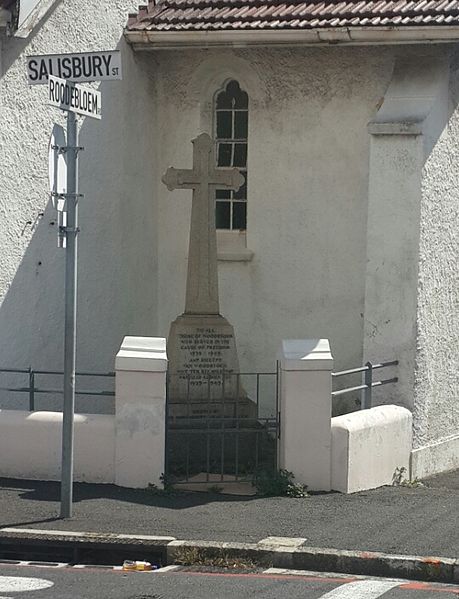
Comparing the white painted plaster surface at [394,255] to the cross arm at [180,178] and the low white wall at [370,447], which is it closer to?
the low white wall at [370,447]

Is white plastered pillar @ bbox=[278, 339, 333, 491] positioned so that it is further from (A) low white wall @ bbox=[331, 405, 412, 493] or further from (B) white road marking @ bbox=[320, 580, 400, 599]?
(B) white road marking @ bbox=[320, 580, 400, 599]

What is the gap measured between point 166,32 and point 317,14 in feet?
5.18

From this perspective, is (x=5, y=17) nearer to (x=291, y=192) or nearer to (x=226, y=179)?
(x=226, y=179)

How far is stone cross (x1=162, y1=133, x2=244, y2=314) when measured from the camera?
12789 mm

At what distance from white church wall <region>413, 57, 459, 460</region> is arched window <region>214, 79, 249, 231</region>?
7.52 feet

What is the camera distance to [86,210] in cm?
1394

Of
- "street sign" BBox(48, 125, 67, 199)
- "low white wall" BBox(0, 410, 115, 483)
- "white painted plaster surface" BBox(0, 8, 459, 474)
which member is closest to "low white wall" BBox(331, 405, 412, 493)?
"white painted plaster surface" BBox(0, 8, 459, 474)

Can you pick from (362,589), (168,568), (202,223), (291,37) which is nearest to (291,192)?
(291,37)

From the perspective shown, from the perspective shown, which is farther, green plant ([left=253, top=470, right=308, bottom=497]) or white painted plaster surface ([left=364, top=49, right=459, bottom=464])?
white painted plaster surface ([left=364, top=49, right=459, bottom=464])

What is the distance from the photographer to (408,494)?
11.9 metres

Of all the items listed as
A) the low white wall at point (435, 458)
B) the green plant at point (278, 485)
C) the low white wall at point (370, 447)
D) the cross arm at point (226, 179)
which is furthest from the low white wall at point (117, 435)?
the low white wall at point (435, 458)

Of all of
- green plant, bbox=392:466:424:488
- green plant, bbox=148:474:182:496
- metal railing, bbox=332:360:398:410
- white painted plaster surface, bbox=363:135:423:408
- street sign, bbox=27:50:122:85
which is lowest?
green plant, bbox=392:466:424:488

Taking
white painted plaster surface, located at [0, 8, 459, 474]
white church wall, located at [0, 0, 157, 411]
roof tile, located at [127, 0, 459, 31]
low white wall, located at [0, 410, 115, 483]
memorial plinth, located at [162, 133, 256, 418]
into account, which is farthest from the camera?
roof tile, located at [127, 0, 459, 31]

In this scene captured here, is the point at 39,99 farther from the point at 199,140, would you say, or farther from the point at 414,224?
the point at 414,224
